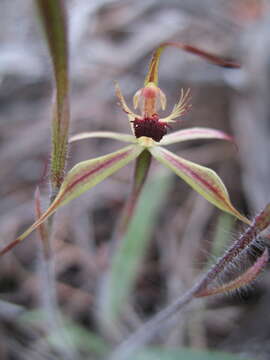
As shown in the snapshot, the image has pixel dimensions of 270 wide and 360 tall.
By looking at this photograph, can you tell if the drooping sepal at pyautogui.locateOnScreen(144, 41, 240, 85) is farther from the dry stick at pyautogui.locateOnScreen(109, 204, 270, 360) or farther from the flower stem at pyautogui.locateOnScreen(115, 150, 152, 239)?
the dry stick at pyautogui.locateOnScreen(109, 204, 270, 360)

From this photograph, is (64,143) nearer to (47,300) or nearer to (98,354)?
(47,300)

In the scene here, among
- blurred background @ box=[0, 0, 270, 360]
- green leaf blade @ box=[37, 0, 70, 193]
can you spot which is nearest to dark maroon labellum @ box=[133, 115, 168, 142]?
green leaf blade @ box=[37, 0, 70, 193]

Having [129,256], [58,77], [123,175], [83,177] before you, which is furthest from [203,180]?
[123,175]

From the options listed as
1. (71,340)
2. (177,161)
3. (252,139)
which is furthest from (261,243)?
(252,139)

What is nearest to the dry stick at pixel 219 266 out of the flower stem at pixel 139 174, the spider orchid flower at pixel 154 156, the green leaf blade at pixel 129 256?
the spider orchid flower at pixel 154 156

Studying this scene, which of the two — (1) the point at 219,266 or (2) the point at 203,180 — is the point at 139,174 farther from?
(1) the point at 219,266

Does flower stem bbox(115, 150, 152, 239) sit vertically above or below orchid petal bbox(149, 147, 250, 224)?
above
